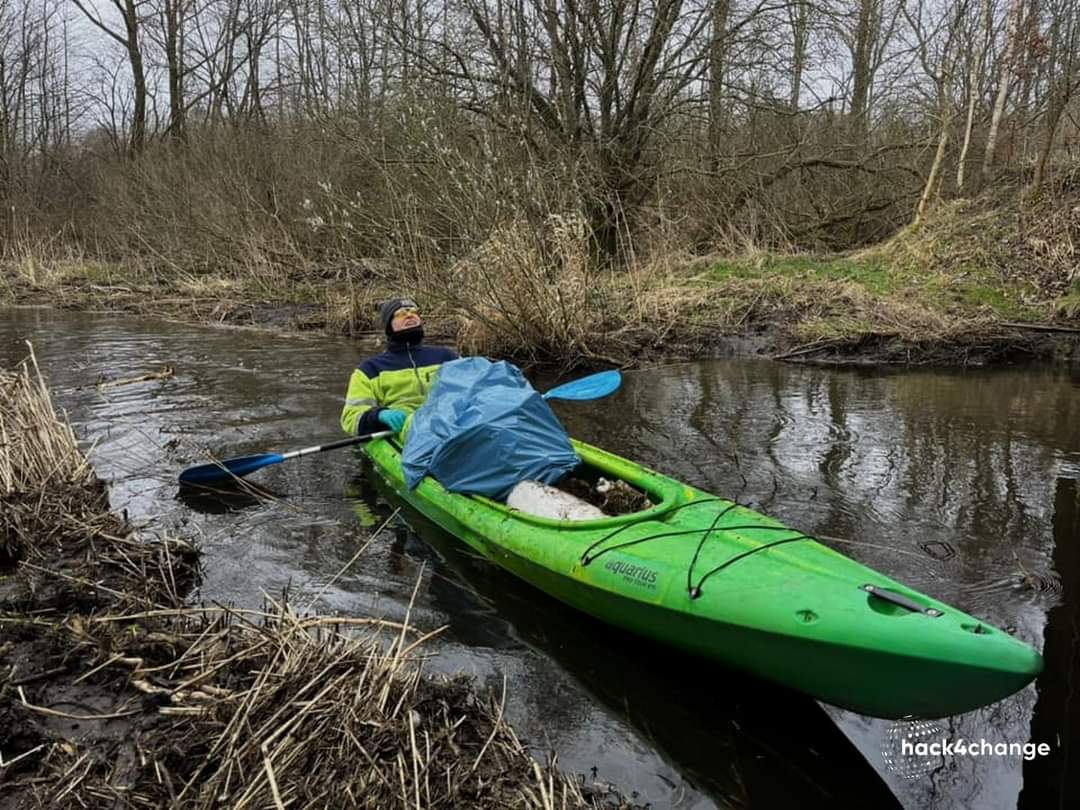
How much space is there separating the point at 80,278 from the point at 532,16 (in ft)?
32.6

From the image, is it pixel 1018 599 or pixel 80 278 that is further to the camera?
pixel 80 278

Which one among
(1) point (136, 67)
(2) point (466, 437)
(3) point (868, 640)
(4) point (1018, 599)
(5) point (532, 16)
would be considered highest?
(1) point (136, 67)

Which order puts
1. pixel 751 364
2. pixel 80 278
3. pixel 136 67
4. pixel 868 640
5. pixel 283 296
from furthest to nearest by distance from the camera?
1. pixel 136 67
2. pixel 80 278
3. pixel 283 296
4. pixel 751 364
5. pixel 868 640

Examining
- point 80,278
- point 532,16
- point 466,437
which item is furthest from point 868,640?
point 80,278

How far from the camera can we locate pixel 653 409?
7.33 meters

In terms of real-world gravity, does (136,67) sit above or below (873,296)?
above

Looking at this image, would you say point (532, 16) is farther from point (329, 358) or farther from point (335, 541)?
point (335, 541)

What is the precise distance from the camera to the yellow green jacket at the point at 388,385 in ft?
18.1

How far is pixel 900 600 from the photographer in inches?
103

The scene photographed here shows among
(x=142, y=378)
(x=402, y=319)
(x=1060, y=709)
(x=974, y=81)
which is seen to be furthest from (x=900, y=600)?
(x=974, y=81)

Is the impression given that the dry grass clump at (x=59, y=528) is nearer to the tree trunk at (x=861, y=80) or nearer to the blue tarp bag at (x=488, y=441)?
the blue tarp bag at (x=488, y=441)

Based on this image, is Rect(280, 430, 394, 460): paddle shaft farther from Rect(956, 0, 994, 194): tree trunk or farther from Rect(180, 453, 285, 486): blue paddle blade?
Rect(956, 0, 994, 194): tree trunk

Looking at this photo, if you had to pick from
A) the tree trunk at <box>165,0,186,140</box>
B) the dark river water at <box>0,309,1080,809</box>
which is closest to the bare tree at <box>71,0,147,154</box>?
the tree trunk at <box>165,0,186,140</box>

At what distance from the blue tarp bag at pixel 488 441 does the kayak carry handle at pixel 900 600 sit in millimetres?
1811
